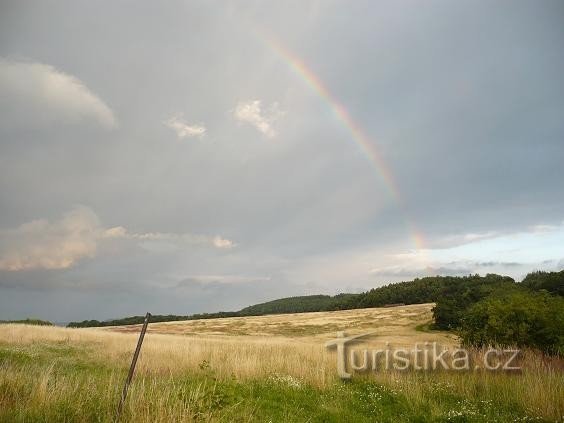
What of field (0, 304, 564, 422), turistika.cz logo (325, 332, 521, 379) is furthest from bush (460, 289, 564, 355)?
field (0, 304, 564, 422)

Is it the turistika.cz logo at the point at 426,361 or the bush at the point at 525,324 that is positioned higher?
the bush at the point at 525,324

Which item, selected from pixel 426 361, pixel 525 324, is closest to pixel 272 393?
pixel 426 361

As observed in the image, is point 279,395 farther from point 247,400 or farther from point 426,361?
point 426,361

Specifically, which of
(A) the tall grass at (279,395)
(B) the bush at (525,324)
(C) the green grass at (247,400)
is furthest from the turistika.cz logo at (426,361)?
(B) the bush at (525,324)

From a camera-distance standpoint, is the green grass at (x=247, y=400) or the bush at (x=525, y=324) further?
the bush at (x=525, y=324)

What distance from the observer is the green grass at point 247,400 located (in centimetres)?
639

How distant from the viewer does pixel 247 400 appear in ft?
31.6

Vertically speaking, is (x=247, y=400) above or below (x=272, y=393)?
above

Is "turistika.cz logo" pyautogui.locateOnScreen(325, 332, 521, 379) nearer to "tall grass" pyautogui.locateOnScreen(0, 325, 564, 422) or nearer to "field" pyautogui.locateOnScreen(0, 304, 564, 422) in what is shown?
"field" pyautogui.locateOnScreen(0, 304, 564, 422)

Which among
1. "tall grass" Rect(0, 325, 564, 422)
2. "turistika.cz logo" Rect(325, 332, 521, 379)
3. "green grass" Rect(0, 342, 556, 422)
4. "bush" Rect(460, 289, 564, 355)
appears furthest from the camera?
"bush" Rect(460, 289, 564, 355)

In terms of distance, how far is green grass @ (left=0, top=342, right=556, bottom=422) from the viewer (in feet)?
21.0

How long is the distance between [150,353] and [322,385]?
10.0 metres

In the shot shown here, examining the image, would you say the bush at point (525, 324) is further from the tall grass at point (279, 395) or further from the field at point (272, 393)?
the field at point (272, 393)

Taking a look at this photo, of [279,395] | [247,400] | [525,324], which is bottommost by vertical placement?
[279,395]
